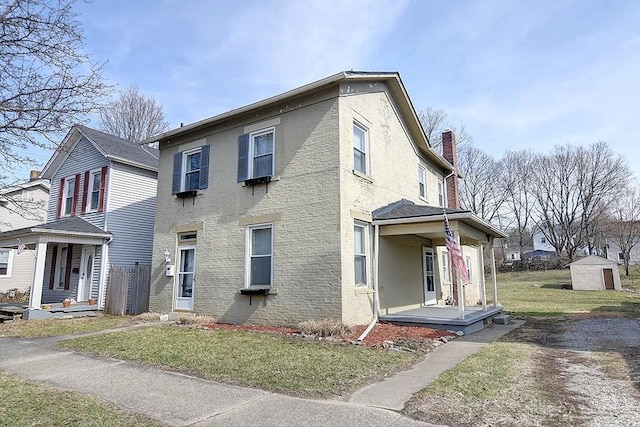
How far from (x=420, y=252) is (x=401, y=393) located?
30.5 ft

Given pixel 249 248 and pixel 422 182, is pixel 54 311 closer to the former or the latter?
pixel 249 248

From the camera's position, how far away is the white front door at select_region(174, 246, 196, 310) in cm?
1277

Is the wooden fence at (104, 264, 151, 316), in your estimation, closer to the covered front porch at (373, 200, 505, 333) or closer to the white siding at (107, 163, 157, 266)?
the white siding at (107, 163, 157, 266)

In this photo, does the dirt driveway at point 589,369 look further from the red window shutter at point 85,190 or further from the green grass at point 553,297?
the red window shutter at point 85,190

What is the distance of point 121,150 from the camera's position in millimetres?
17219

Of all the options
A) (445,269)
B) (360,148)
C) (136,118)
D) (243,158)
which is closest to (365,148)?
(360,148)

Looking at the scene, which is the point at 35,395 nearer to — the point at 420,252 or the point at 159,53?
the point at 159,53

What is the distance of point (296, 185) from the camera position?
35.8 feet

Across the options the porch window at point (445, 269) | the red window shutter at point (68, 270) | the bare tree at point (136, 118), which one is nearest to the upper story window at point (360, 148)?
the porch window at point (445, 269)

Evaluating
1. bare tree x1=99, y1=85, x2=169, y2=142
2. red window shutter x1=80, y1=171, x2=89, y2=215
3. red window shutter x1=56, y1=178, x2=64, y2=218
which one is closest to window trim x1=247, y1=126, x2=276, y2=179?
red window shutter x1=80, y1=171, x2=89, y2=215

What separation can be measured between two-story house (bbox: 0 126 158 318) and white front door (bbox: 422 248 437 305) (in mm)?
11558

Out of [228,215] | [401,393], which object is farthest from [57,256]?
[401,393]

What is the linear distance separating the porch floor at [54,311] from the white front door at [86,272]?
1.10 m

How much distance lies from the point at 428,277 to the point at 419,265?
1.08 metres
